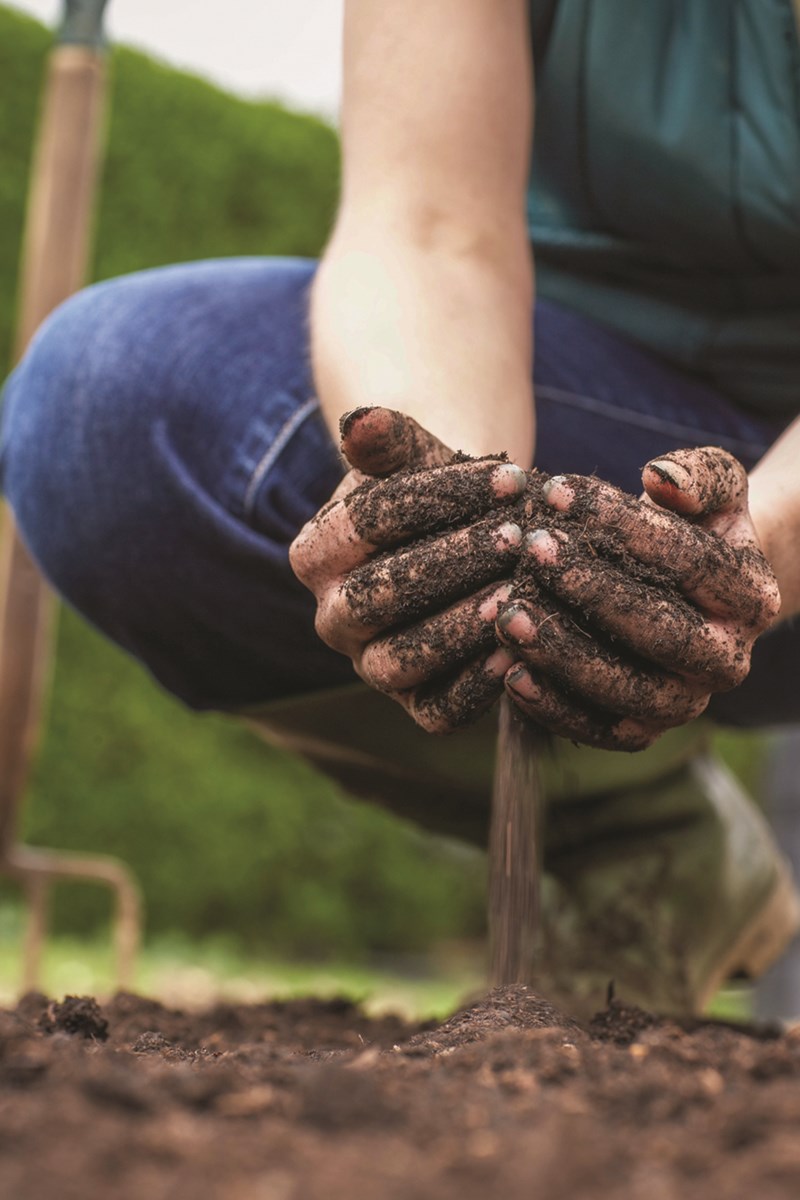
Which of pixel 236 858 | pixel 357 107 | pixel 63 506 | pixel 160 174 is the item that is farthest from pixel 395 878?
pixel 357 107

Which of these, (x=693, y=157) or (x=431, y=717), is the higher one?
(x=693, y=157)

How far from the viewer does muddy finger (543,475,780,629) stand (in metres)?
1.15

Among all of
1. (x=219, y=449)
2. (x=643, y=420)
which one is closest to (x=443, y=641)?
(x=219, y=449)

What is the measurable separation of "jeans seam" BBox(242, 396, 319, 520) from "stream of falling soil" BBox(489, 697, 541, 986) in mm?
660

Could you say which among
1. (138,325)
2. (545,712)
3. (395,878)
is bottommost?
(395,878)

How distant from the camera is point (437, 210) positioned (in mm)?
1609

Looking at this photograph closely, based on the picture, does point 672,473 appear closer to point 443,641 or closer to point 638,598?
point 638,598

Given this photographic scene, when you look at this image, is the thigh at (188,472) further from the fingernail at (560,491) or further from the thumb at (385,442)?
the fingernail at (560,491)

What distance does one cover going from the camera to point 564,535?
1152 mm

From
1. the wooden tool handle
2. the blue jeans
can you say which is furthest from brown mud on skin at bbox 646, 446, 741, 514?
the wooden tool handle

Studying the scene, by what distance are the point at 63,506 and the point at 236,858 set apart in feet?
10.4

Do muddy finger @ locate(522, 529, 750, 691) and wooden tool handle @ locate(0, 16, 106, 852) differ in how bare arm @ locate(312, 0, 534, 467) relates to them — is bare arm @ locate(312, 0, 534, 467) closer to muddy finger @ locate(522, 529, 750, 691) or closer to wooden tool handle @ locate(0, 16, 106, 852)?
muddy finger @ locate(522, 529, 750, 691)

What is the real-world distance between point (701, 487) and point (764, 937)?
1.55 metres

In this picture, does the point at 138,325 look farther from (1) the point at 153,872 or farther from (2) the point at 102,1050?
(1) the point at 153,872
